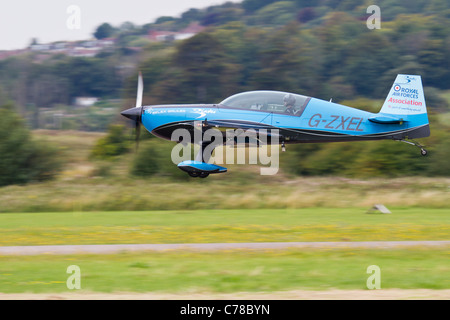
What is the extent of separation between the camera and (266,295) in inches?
453

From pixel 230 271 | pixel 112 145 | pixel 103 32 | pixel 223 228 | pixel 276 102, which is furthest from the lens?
pixel 103 32

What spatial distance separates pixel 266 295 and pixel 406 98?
34.9 feet

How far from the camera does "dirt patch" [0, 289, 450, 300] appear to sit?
11164 mm

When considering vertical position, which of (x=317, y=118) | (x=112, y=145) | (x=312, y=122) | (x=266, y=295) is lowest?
(x=266, y=295)

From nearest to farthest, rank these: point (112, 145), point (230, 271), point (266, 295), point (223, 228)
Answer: point (266, 295)
point (230, 271)
point (223, 228)
point (112, 145)

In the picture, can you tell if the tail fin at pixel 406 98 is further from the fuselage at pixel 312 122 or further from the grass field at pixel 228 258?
the grass field at pixel 228 258

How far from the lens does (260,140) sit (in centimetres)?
2022

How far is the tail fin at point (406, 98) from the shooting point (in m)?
19.7

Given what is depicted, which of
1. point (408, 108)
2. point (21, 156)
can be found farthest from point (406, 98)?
point (21, 156)

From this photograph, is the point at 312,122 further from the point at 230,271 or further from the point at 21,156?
the point at 21,156

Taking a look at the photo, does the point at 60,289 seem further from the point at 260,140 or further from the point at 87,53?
the point at 87,53

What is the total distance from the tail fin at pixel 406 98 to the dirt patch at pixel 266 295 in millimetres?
9150

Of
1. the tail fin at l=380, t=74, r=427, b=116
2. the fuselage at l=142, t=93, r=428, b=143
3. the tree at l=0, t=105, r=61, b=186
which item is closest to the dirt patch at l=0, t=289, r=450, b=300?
the fuselage at l=142, t=93, r=428, b=143

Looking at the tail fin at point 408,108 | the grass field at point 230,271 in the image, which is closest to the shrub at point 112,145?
the tail fin at point 408,108
